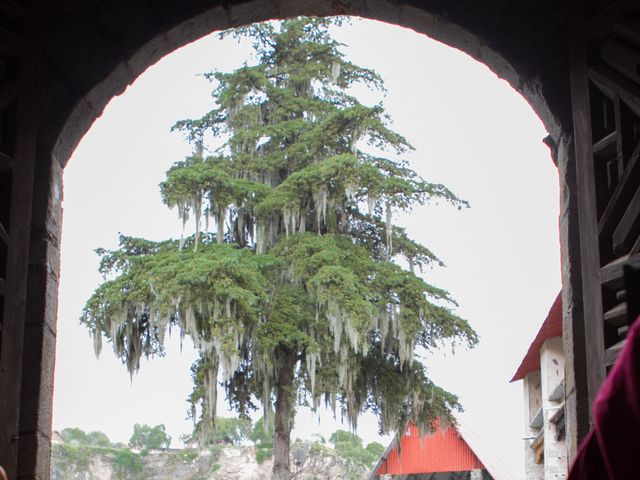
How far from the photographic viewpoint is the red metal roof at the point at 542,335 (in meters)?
12.2

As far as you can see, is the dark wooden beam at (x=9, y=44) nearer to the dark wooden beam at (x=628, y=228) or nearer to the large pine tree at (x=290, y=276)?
the dark wooden beam at (x=628, y=228)

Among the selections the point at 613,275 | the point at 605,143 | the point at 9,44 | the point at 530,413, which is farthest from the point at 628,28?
the point at 530,413

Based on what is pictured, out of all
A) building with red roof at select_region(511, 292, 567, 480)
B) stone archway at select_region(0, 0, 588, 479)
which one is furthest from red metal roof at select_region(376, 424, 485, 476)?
stone archway at select_region(0, 0, 588, 479)

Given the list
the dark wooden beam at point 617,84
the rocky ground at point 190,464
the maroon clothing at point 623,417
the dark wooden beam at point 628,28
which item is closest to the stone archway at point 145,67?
the dark wooden beam at point 617,84

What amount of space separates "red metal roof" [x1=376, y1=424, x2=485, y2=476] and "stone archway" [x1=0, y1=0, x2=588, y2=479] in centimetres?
2061

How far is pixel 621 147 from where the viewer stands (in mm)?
3369

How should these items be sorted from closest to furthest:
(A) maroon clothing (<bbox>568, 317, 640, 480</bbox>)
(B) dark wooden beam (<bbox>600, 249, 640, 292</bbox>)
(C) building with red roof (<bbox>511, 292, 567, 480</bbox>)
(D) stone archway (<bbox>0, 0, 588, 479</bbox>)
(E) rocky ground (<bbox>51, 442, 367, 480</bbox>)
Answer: (A) maroon clothing (<bbox>568, 317, 640, 480</bbox>)
(B) dark wooden beam (<bbox>600, 249, 640, 292</bbox>)
(D) stone archway (<bbox>0, 0, 588, 479</bbox>)
(C) building with red roof (<bbox>511, 292, 567, 480</bbox>)
(E) rocky ground (<bbox>51, 442, 367, 480</bbox>)

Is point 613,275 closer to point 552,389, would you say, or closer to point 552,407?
point 552,407

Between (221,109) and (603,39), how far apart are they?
18967 millimetres

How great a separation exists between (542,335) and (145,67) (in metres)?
10.6

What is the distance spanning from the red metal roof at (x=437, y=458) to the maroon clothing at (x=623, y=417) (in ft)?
78.1

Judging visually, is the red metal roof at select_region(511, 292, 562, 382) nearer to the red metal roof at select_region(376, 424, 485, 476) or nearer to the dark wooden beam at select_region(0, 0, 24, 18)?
the red metal roof at select_region(376, 424, 485, 476)

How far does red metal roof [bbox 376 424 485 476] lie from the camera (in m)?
24.4

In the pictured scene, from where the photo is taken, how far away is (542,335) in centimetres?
1393
